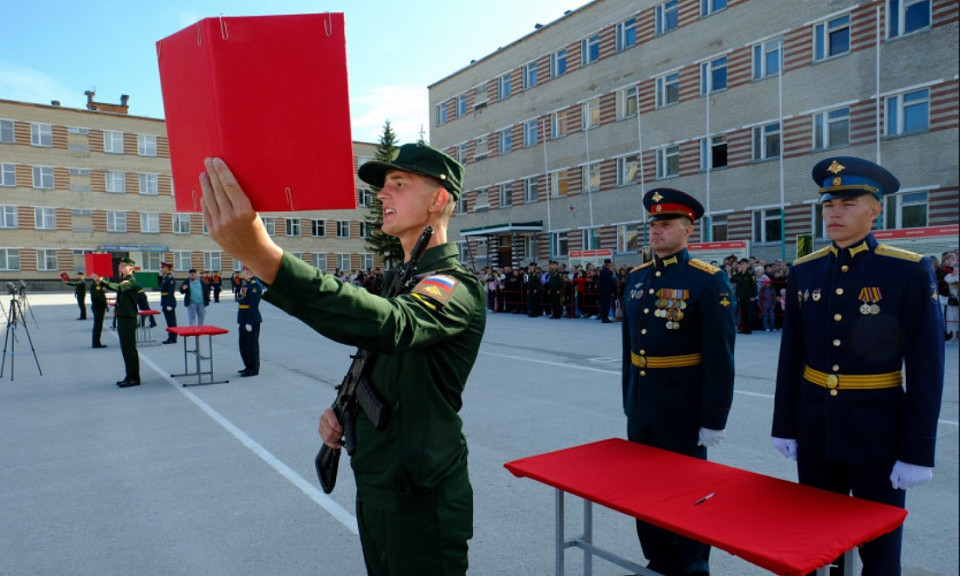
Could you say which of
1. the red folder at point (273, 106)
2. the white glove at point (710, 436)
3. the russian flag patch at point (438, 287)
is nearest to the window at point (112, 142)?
the white glove at point (710, 436)

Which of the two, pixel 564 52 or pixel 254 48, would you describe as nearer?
pixel 254 48

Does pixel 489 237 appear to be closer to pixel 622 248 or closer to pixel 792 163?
pixel 622 248

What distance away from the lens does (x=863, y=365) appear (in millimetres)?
3150

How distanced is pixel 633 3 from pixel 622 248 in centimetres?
1200

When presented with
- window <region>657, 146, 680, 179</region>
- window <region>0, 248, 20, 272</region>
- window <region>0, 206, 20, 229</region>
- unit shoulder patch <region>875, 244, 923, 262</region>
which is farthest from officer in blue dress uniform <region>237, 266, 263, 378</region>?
window <region>0, 206, 20, 229</region>

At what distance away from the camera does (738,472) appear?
294cm

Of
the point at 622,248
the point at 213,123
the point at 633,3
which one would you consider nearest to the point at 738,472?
the point at 213,123

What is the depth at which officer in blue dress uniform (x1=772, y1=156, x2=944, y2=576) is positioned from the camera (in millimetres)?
2973

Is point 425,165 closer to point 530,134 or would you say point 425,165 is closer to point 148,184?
point 530,134

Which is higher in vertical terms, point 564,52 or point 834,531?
point 564,52

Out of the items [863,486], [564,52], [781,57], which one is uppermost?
[564,52]

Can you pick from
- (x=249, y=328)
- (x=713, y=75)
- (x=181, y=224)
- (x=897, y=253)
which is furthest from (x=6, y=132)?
(x=897, y=253)

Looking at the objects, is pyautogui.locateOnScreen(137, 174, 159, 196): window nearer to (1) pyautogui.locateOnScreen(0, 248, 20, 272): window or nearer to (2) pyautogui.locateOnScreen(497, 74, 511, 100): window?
(1) pyautogui.locateOnScreen(0, 248, 20, 272): window

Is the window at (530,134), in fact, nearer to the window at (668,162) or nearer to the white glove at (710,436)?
the window at (668,162)
